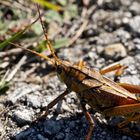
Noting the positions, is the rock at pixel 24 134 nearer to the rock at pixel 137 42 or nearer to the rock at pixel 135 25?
the rock at pixel 137 42

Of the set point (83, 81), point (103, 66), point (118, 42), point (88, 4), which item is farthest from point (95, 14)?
point (83, 81)

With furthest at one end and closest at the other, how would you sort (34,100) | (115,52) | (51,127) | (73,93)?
(115,52), (73,93), (34,100), (51,127)

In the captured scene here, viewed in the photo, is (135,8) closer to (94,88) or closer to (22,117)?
(94,88)

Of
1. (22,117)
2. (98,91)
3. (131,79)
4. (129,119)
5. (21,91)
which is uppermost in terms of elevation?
(21,91)

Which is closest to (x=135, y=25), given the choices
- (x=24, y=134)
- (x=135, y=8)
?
(x=135, y=8)

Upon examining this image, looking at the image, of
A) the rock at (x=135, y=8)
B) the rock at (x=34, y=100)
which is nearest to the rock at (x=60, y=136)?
the rock at (x=34, y=100)

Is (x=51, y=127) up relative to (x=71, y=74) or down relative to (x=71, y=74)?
down

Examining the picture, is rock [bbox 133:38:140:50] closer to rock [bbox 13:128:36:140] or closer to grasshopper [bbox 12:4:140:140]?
grasshopper [bbox 12:4:140:140]
